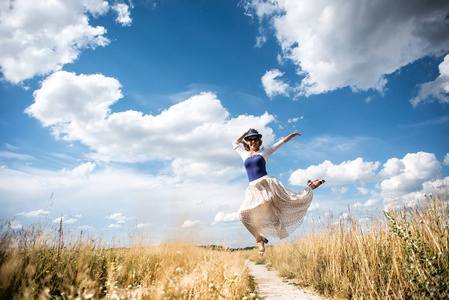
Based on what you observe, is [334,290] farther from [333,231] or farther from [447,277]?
[447,277]

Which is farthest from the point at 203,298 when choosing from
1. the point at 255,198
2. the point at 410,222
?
the point at 255,198

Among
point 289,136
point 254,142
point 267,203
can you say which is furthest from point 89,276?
point 289,136

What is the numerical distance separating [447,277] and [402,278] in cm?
69

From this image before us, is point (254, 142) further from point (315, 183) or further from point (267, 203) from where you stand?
point (315, 183)

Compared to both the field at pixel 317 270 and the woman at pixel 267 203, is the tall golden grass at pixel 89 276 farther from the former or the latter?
the woman at pixel 267 203

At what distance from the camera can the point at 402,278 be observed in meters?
3.30

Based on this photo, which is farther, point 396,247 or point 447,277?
point 396,247

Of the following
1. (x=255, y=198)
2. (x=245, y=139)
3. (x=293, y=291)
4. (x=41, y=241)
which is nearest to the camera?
(x=41, y=241)

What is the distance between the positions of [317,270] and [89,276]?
15.4 ft

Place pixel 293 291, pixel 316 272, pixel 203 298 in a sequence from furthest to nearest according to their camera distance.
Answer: pixel 316 272 → pixel 293 291 → pixel 203 298

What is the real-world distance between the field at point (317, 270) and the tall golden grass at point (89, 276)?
0.04 feet

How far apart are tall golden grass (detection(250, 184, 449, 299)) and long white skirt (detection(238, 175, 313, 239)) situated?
51.1 inches

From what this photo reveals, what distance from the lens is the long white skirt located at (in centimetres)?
646

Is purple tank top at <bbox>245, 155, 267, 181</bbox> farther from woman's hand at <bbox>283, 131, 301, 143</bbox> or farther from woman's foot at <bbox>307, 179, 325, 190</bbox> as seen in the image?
woman's foot at <bbox>307, 179, 325, 190</bbox>
